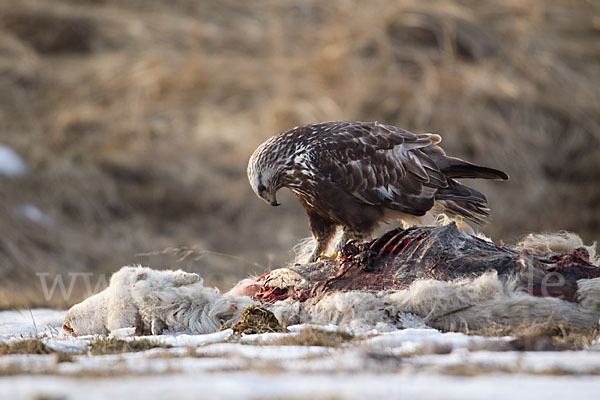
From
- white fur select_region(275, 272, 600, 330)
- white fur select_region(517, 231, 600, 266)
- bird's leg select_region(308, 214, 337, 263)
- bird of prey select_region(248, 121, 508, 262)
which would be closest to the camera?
white fur select_region(275, 272, 600, 330)

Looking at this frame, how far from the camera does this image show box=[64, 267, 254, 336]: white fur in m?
3.90

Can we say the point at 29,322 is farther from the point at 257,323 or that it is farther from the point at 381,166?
the point at 381,166

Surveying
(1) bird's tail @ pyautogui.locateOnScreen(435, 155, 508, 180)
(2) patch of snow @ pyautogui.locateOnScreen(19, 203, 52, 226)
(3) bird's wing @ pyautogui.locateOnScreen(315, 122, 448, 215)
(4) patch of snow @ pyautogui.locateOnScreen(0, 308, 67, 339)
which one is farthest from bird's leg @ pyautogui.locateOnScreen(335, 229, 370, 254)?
(2) patch of snow @ pyautogui.locateOnScreen(19, 203, 52, 226)

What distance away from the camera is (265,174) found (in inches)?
195

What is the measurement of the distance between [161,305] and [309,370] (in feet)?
5.46

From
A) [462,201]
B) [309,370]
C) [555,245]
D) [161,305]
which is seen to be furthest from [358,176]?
[309,370]

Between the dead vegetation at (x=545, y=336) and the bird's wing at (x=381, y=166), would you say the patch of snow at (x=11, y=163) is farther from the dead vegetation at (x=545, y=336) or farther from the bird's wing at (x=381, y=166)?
the dead vegetation at (x=545, y=336)

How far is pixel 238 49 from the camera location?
13859 millimetres

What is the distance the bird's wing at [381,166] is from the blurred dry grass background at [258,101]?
19.6 feet

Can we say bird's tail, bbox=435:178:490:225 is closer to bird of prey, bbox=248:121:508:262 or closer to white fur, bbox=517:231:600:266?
bird of prey, bbox=248:121:508:262

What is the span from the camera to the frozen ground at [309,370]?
1.98 meters

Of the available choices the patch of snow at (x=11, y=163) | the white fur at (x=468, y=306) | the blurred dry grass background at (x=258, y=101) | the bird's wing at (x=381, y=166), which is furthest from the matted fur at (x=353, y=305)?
the patch of snow at (x=11, y=163)

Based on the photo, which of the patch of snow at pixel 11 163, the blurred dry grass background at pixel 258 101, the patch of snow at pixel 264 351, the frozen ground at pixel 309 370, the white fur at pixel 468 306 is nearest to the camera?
the frozen ground at pixel 309 370

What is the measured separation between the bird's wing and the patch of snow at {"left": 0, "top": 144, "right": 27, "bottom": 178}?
307 inches
